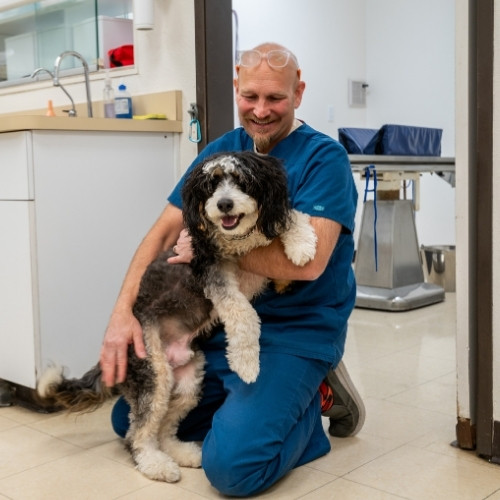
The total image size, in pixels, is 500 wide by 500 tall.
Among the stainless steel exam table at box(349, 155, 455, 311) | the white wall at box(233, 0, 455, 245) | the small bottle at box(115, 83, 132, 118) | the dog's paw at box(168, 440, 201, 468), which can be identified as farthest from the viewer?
the white wall at box(233, 0, 455, 245)

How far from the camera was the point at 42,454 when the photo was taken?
2.26m

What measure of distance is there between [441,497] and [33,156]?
1683mm

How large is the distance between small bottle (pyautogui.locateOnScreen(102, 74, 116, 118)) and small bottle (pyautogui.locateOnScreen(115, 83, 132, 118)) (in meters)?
0.06

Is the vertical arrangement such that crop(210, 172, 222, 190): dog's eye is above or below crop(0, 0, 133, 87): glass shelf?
below

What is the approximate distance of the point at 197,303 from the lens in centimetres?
209

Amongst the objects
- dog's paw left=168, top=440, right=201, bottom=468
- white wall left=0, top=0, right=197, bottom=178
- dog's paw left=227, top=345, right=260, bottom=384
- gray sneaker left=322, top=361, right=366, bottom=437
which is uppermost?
white wall left=0, top=0, right=197, bottom=178

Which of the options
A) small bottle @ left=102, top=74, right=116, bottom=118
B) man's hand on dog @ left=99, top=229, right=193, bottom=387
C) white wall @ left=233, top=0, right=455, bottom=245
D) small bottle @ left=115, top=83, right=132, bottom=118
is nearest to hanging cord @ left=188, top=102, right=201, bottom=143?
small bottle @ left=115, top=83, right=132, bottom=118

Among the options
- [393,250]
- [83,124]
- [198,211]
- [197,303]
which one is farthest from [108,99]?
[393,250]

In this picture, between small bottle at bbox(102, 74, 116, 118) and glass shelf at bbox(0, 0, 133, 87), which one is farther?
glass shelf at bbox(0, 0, 133, 87)

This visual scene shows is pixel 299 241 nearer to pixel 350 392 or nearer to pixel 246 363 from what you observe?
pixel 246 363

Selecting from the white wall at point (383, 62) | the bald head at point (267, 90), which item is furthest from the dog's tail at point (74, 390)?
the white wall at point (383, 62)

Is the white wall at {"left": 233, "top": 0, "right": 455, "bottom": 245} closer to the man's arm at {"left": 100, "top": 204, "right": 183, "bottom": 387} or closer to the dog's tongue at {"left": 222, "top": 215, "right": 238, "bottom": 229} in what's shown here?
the man's arm at {"left": 100, "top": 204, "right": 183, "bottom": 387}

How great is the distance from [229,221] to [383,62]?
5.14 m

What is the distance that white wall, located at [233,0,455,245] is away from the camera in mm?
6055
